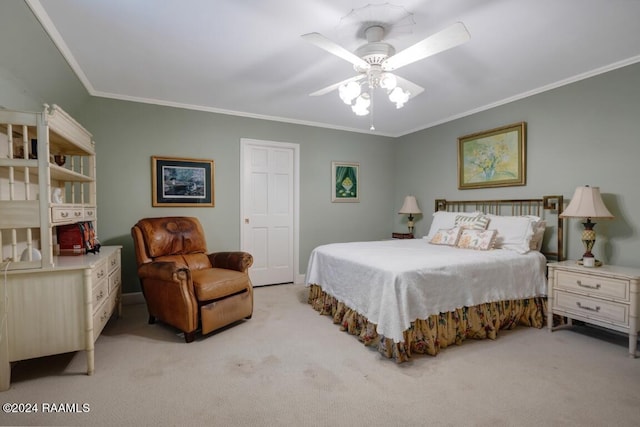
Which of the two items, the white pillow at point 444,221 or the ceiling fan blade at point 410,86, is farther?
the white pillow at point 444,221

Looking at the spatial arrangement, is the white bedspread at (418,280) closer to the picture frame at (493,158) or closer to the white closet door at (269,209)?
the picture frame at (493,158)

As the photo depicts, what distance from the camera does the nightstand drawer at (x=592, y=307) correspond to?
2354mm

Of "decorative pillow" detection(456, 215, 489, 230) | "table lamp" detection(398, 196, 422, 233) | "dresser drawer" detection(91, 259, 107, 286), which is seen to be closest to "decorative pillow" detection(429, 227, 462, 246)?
"decorative pillow" detection(456, 215, 489, 230)

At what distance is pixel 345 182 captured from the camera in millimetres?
4957

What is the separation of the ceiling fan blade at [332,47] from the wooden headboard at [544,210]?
2539mm

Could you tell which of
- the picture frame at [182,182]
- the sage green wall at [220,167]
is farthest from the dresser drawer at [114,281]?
the picture frame at [182,182]

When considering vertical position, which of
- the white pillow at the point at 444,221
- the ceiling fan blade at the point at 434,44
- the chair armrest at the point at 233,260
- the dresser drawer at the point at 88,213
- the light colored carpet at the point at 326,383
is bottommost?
the light colored carpet at the point at 326,383

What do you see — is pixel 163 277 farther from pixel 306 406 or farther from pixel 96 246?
pixel 306 406

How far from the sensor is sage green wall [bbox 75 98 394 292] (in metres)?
3.51

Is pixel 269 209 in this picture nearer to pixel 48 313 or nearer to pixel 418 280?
pixel 418 280

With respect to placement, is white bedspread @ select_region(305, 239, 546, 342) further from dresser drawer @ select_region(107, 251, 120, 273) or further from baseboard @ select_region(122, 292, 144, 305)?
baseboard @ select_region(122, 292, 144, 305)

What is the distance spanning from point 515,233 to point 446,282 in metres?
1.31

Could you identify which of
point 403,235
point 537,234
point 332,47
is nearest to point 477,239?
point 537,234

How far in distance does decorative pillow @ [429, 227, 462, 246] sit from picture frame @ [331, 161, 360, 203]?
5.42ft
